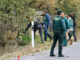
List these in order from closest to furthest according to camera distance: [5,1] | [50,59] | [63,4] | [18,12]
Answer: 1. [50,59]
2. [5,1]
3. [18,12]
4. [63,4]

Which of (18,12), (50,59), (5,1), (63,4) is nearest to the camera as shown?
(50,59)

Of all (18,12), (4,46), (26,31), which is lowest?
(4,46)

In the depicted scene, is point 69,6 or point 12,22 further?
point 69,6

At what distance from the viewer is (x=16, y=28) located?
13555mm

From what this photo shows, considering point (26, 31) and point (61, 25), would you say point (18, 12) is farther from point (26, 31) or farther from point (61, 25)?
point (61, 25)

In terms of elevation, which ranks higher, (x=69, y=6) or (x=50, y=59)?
(x=69, y=6)

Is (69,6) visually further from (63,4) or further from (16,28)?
(16,28)

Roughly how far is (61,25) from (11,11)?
478 cm

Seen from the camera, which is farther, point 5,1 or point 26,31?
point 26,31

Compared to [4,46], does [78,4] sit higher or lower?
higher

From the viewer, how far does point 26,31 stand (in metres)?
13.8

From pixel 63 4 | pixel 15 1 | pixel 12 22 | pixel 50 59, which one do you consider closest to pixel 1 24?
pixel 12 22

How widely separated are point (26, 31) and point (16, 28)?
659mm

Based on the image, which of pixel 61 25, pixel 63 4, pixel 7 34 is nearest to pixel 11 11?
pixel 7 34
